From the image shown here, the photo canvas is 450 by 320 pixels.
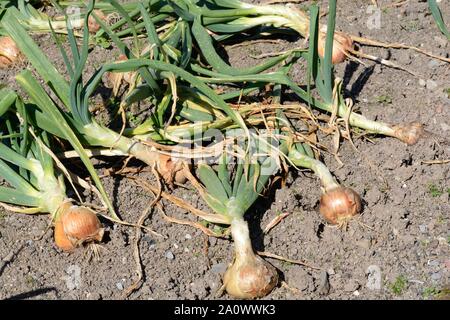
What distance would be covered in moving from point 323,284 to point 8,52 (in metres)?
1.61

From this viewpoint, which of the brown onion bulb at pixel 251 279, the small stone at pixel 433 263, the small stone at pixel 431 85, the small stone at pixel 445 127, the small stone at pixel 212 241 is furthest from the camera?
the small stone at pixel 431 85

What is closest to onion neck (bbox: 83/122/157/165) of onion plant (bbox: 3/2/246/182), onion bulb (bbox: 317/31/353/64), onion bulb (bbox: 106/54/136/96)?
onion plant (bbox: 3/2/246/182)

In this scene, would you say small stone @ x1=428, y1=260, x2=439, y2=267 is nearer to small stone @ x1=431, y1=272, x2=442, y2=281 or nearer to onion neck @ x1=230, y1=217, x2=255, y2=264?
small stone @ x1=431, y1=272, x2=442, y2=281

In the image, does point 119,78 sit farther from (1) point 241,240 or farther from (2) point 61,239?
(1) point 241,240

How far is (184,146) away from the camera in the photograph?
2.88m

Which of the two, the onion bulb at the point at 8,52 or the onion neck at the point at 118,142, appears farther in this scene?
the onion bulb at the point at 8,52

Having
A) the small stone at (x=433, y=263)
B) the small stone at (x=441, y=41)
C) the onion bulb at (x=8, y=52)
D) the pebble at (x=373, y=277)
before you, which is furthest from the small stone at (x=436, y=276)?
the onion bulb at (x=8, y=52)

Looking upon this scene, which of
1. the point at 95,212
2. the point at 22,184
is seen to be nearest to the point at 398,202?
the point at 95,212

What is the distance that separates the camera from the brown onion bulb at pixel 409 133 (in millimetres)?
2914

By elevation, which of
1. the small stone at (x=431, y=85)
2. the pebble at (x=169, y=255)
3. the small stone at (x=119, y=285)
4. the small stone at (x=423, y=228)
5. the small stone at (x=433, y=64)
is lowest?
the small stone at (x=119, y=285)

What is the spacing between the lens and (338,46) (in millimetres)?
3207

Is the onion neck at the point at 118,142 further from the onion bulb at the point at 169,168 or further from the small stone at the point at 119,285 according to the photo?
the small stone at the point at 119,285

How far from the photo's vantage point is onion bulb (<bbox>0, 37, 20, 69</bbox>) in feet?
11.0

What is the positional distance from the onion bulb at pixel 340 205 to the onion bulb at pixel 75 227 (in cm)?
72
